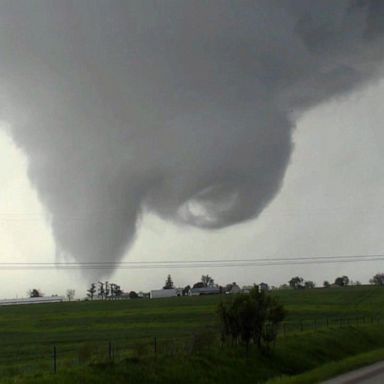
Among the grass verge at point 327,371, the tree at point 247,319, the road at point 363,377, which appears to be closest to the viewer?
the road at point 363,377

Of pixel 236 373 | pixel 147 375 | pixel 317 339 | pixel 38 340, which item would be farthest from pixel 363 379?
pixel 38 340

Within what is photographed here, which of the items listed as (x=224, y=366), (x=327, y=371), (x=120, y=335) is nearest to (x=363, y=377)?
(x=327, y=371)

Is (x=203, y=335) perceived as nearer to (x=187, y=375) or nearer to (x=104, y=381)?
(x=187, y=375)

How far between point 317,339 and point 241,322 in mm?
9561

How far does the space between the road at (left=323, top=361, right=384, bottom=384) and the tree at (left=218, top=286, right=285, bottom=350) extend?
255 inches

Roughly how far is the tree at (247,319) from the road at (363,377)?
649cm

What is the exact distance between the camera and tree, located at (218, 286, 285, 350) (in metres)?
37.5

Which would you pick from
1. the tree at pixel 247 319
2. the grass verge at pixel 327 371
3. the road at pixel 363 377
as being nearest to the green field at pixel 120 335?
the tree at pixel 247 319

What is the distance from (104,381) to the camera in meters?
25.5

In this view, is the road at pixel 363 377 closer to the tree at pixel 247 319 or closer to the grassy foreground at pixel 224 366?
the grassy foreground at pixel 224 366

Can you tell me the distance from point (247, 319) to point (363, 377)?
9.76 meters

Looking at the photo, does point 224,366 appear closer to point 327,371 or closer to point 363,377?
point 327,371

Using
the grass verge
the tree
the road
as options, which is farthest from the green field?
the road

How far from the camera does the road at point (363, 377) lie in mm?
27016
